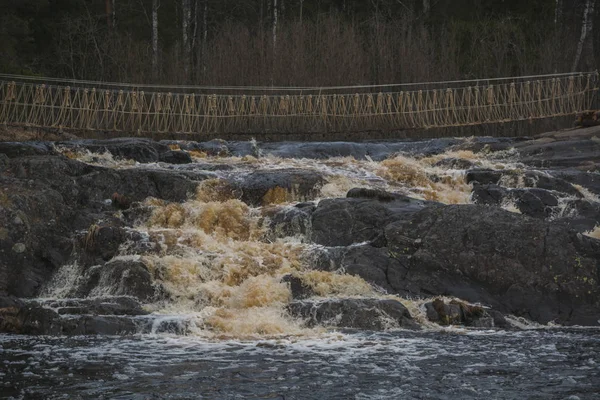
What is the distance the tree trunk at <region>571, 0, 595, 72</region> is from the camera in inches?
977

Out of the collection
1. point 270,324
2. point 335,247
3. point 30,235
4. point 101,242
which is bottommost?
point 270,324

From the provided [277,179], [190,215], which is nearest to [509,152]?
[277,179]

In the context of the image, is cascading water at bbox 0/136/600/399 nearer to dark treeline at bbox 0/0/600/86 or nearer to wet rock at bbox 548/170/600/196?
wet rock at bbox 548/170/600/196

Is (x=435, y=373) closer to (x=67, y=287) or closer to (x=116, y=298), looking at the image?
(x=116, y=298)

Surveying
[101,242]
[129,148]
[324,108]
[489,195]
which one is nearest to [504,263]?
[489,195]

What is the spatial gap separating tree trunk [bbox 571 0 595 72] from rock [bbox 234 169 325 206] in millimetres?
13138

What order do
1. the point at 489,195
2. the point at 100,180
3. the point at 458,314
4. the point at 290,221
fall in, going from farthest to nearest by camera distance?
the point at 489,195 → the point at 100,180 → the point at 290,221 → the point at 458,314

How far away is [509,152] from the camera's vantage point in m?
18.9

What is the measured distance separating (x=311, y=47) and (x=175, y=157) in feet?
31.6

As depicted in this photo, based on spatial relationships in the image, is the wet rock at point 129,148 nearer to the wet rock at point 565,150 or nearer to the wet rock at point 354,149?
the wet rock at point 354,149

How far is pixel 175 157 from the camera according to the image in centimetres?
1734

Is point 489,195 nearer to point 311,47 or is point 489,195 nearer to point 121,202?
point 121,202

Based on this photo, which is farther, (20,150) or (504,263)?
(20,150)

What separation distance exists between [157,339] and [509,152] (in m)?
11.3
